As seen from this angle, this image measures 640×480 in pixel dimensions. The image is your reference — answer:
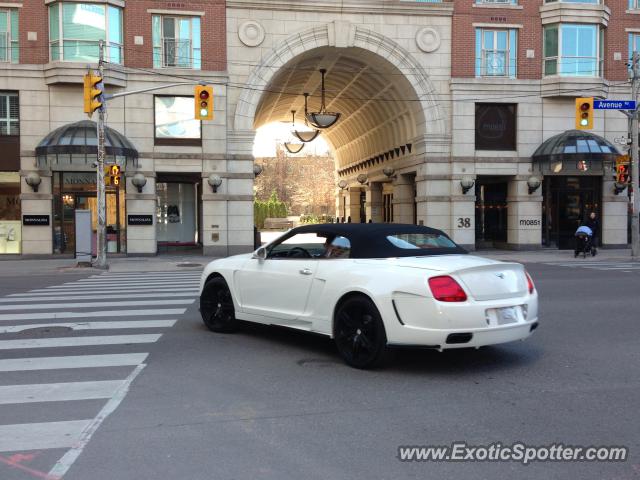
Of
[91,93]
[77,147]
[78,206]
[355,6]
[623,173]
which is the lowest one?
[78,206]

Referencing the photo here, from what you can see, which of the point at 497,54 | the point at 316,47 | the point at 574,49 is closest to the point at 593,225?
the point at 574,49

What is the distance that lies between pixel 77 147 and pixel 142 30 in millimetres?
5667

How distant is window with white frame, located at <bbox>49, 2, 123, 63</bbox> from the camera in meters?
23.2

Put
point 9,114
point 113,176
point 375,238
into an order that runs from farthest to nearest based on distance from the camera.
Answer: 1. point 9,114
2. point 113,176
3. point 375,238

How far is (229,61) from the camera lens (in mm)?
25172

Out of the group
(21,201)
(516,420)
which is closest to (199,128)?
(21,201)

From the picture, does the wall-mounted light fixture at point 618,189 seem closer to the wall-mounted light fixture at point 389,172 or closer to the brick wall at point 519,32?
the brick wall at point 519,32

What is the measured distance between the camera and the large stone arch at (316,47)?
2533 cm

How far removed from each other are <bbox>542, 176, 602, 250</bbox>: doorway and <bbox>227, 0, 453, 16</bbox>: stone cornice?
9197mm

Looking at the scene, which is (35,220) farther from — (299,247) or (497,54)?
(497,54)

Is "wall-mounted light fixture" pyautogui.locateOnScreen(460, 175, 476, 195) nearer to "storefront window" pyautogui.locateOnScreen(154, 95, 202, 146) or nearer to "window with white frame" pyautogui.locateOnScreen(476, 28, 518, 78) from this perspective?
"window with white frame" pyautogui.locateOnScreen(476, 28, 518, 78)

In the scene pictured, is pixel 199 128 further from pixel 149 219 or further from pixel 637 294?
pixel 637 294

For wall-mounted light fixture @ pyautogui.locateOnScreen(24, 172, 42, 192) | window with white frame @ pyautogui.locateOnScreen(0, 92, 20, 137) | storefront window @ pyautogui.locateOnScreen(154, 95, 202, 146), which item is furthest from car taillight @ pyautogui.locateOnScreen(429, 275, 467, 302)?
window with white frame @ pyautogui.locateOnScreen(0, 92, 20, 137)

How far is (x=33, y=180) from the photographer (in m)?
23.4
